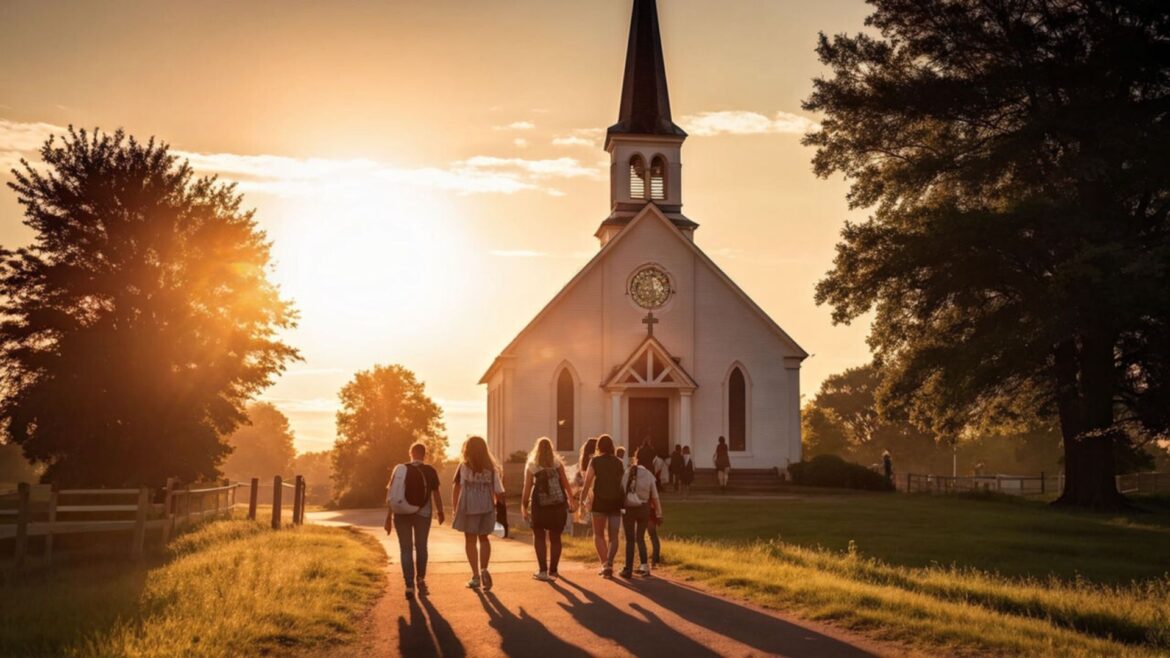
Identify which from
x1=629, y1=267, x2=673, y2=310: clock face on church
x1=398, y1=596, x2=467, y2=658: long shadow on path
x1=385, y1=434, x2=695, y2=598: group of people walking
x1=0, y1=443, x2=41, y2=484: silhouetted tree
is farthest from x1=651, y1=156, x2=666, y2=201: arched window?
x1=0, y1=443, x2=41, y2=484: silhouetted tree

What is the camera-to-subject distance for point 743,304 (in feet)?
147

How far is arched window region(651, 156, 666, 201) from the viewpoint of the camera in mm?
48156

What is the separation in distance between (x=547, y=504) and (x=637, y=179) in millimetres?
34477

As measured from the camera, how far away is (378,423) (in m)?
72.8

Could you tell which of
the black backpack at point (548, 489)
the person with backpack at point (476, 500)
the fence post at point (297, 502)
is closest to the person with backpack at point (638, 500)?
the black backpack at point (548, 489)

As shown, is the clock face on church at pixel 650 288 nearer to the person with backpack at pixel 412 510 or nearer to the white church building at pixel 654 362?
the white church building at pixel 654 362

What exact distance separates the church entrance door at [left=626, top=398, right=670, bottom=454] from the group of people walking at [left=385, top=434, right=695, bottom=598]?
26164 millimetres

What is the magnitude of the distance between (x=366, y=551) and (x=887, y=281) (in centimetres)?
1786

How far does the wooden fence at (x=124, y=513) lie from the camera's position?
21.7 m

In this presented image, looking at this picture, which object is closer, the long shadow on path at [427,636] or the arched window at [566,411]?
the long shadow on path at [427,636]

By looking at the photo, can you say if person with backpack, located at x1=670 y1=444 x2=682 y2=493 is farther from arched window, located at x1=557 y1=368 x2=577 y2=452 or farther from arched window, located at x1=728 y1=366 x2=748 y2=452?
arched window, located at x1=728 y1=366 x2=748 y2=452

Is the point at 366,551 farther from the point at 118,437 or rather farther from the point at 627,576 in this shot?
the point at 118,437

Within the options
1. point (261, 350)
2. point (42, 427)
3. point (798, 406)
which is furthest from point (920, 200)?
point (42, 427)

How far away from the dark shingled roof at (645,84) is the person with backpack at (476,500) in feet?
113
